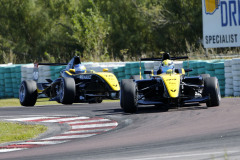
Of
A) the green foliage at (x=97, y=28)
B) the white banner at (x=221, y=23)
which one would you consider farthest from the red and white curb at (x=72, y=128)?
the green foliage at (x=97, y=28)

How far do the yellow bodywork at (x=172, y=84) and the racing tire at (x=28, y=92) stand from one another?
6.09 m

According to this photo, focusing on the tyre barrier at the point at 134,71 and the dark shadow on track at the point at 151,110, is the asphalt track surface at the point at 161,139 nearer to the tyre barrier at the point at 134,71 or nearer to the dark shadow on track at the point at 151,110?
the dark shadow on track at the point at 151,110

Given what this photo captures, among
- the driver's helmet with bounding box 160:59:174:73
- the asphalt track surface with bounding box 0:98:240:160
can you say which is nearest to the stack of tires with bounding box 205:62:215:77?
the driver's helmet with bounding box 160:59:174:73

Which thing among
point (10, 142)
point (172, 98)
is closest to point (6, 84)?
point (172, 98)

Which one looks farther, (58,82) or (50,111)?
(58,82)

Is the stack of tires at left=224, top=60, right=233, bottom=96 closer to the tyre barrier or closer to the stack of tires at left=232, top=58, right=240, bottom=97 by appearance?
the tyre barrier

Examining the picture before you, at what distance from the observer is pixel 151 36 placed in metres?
39.8

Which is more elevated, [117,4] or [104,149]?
[117,4]

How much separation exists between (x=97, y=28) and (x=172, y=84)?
80.0ft

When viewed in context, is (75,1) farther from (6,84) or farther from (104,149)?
(104,149)

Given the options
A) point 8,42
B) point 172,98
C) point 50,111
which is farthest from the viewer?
point 8,42

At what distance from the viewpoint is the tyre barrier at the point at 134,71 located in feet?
59.8

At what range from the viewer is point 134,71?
2089 cm

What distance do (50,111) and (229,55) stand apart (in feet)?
34.2
